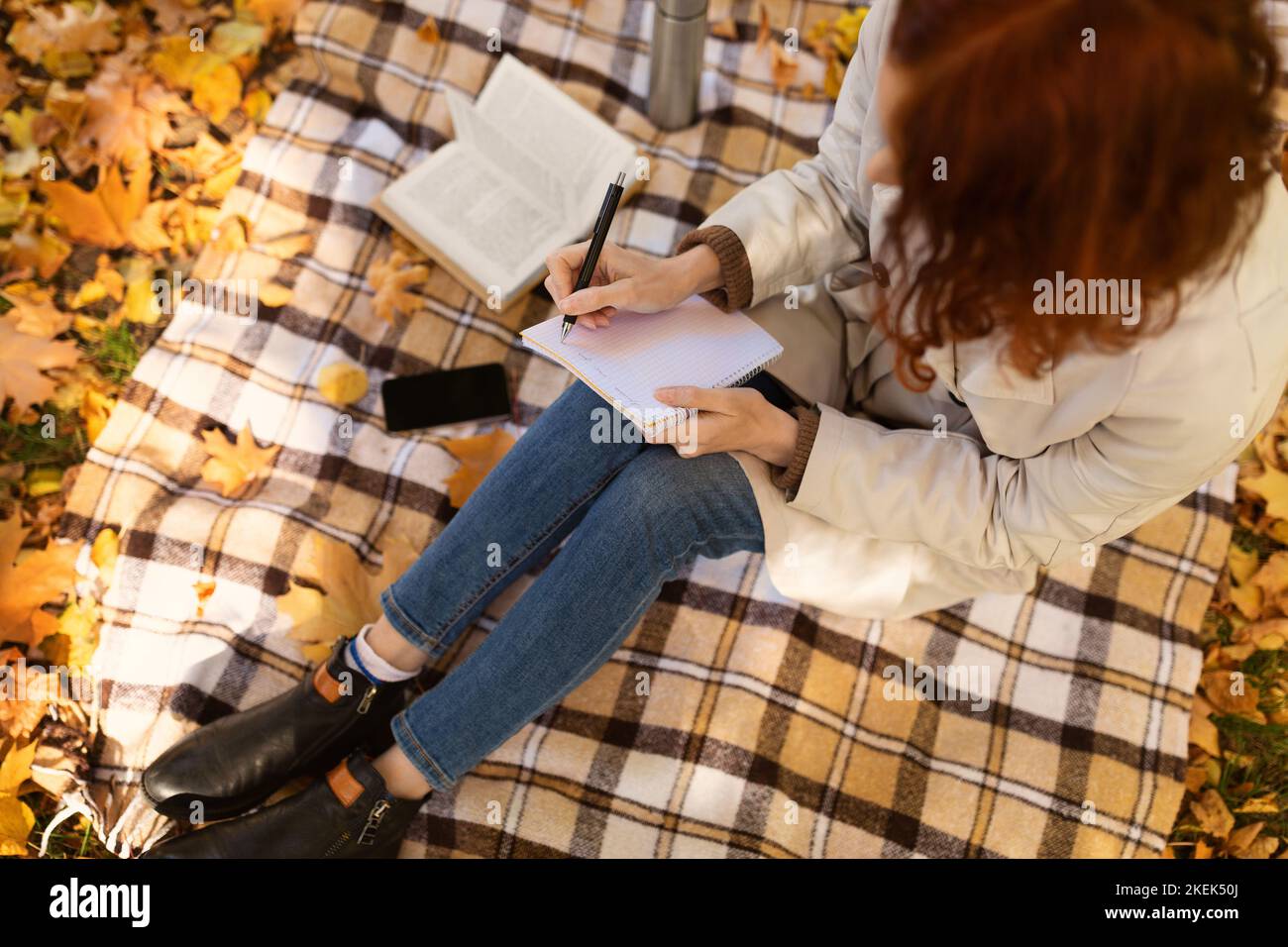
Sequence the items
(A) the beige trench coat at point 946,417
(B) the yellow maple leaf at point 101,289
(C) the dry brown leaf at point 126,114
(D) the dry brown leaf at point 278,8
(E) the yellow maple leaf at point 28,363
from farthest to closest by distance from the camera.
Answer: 1. (D) the dry brown leaf at point 278,8
2. (C) the dry brown leaf at point 126,114
3. (B) the yellow maple leaf at point 101,289
4. (E) the yellow maple leaf at point 28,363
5. (A) the beige trench coat at point 946,417

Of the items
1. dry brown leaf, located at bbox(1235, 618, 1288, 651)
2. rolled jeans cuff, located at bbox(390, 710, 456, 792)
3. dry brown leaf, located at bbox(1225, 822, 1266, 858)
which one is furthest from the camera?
dry brown leaf, located at bbox(1235, 618, 1288, 651)

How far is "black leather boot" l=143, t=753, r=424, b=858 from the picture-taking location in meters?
1.40

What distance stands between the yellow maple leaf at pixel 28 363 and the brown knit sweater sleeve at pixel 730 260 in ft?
4.16

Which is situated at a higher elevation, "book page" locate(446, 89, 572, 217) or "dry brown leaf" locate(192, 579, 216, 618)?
"book page" locate(446, 89, 572, 217)

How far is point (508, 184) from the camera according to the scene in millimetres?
1963

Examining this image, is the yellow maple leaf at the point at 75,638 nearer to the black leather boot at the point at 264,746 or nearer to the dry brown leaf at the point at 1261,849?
the black leather boot at the point at 264,746

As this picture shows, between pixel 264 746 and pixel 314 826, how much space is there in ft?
0.49

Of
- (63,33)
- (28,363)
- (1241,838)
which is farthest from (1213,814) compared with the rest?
(63,33)

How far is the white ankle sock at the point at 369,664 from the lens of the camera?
4.86ft

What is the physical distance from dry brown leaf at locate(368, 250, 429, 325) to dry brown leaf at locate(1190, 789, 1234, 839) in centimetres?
168

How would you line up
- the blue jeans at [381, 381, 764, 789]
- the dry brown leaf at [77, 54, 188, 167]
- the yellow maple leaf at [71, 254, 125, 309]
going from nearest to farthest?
the blue jeans at [381, 381, 764, 789]
the yellow maple leaf at [71, 254, 125, 309]
the dry brown leaf at [77, 54, 188, 167]

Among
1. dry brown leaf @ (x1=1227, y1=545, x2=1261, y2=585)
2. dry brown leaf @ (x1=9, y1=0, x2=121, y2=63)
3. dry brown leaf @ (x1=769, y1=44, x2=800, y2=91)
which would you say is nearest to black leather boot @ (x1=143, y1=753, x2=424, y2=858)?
dry brown leaf @ (x1=1227, y1=545, x2=1261, y2=585)

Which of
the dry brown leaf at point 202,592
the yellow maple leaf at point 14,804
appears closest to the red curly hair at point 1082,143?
the dry brown leaf at point 202,592

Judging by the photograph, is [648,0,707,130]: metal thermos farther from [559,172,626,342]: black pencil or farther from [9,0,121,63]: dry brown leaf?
[9,0,121,63]: dry brown leaf
